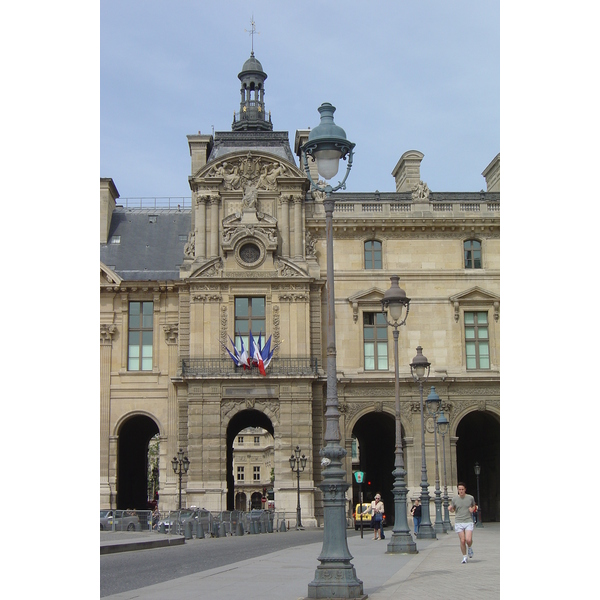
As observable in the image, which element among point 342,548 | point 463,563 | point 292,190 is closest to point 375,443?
point 292,190

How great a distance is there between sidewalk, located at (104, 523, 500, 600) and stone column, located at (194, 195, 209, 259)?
82.6 ft

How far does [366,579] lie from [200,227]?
33370 millimetres

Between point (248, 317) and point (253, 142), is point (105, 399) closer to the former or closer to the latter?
point (248, 317)

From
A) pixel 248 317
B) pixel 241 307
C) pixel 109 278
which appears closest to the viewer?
pixel 248 317

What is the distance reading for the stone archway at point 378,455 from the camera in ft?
180

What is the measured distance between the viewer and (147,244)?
5281cm

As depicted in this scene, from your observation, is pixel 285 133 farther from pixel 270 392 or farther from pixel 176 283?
pixel 270 392

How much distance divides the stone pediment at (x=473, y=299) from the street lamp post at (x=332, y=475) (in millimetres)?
33610

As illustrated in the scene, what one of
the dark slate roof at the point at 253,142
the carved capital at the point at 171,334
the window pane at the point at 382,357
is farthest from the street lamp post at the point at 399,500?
the dark slate roof at the point at 253,142

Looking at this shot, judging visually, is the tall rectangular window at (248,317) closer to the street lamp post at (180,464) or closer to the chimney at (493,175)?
the street lamp post at (180,464)

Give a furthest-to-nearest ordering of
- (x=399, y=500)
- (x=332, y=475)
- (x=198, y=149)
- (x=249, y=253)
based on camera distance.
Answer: (x=198, y=149)
(x=249, y=253)
(x=399, y=500)
(x=332, y=475)

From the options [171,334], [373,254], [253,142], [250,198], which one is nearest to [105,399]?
[171,334]

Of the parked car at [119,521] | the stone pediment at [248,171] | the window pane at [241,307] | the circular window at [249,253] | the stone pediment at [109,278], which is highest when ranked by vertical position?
the stone pediment at [248,171]

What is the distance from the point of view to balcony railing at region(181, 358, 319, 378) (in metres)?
46.8
